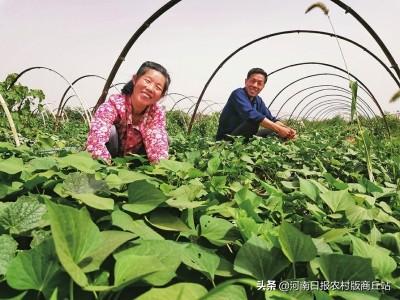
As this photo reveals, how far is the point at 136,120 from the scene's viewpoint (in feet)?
10.0

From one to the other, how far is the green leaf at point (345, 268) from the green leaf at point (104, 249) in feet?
1.25

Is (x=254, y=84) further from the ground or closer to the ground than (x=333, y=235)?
further from the ground

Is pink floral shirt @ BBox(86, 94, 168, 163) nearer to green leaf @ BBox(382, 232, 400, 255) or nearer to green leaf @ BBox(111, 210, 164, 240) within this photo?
green leaf @ BBox(111, 210, 164, 240)

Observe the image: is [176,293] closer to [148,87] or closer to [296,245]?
[296,245]

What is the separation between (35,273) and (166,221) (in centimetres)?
36

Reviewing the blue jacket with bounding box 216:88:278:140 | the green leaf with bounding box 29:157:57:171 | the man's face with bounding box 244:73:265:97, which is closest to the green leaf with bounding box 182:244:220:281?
the green leaf with bounding box 29:157:57:171

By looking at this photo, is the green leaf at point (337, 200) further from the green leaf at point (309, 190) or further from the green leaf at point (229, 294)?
the green leaf at point (229, 294)

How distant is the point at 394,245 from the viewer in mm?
981

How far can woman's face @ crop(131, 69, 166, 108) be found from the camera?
8.99 feet

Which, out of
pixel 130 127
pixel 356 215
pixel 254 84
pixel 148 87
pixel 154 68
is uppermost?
pixel 254 84

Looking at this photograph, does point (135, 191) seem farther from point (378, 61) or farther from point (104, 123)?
point (378, 61)

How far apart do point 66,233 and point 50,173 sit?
0.64m

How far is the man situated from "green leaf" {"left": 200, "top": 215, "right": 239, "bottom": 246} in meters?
4.40

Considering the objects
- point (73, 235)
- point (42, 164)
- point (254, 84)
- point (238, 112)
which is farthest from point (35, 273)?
point (254, 84)
